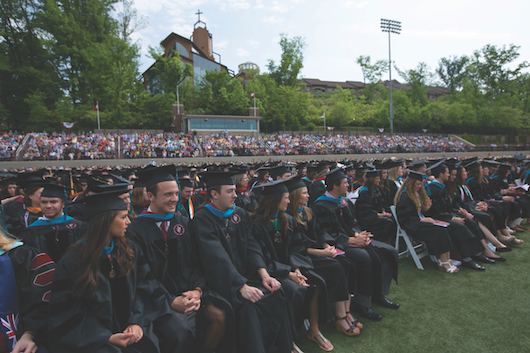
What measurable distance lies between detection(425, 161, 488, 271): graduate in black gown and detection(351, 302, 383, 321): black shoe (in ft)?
8.28

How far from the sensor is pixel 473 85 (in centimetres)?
6006

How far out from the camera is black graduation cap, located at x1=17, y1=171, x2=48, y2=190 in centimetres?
423

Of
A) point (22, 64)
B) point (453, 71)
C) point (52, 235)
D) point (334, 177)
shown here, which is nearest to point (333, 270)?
point (334, 177)

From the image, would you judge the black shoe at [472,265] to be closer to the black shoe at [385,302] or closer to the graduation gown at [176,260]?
the black shoe at [385,302]

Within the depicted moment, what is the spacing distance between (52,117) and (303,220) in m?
37.9

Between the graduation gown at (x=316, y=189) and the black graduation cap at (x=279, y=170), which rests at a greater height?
the black graduation cap at (x=279, y=170)

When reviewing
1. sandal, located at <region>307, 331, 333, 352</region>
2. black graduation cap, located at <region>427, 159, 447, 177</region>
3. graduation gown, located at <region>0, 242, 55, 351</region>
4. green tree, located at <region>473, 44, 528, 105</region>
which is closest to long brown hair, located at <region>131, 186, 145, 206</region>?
graduation gown, located at <region>0, 242, 55, 351</region>

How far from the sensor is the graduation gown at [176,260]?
258cm

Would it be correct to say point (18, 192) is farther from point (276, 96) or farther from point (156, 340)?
point (276, 96)

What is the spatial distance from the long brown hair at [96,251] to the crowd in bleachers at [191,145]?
2321cm

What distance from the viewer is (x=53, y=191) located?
339cm

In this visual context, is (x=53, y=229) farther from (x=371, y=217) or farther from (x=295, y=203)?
(x=371, y=217)

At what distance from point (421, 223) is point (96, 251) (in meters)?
5.05

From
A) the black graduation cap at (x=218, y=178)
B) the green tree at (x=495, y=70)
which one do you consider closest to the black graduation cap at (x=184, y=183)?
the black graduation cap at (x=218, y=178)
